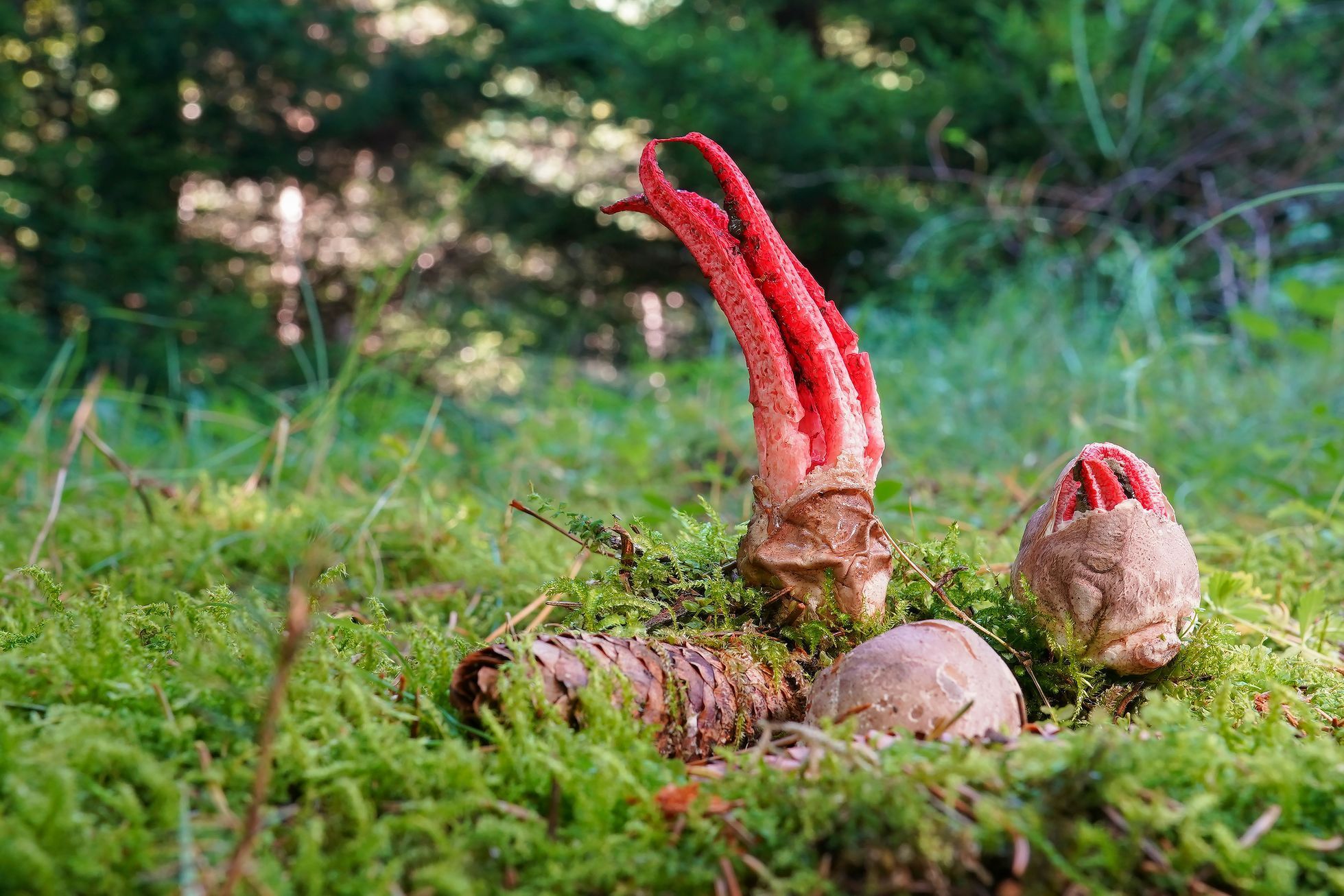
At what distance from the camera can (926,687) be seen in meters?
1.48

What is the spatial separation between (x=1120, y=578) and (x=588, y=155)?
11408 mm

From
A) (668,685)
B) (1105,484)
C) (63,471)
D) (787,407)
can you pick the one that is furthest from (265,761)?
(63,471)

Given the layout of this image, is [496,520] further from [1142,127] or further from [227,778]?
[1142,127]

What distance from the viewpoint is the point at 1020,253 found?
8875 millimetres

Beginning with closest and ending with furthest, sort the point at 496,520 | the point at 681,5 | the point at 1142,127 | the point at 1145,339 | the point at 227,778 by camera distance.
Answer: the point at 227,778 < the point at 496,520 < the point at 1145,339 < the point at 1142,127 < the point at 681,5

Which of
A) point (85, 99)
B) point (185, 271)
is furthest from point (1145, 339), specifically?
point (85, 99)

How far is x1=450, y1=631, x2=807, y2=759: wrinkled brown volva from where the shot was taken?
1.50 m

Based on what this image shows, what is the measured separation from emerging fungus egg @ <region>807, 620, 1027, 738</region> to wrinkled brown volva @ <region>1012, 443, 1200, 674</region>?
269 mm

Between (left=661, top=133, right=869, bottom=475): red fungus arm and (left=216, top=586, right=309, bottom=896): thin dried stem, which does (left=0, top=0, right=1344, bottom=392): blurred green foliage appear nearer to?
(left=661, top=133, right=869, bottom=475): red fungus arm

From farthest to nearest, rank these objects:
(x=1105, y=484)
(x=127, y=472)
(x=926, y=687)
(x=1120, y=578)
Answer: (x=127, y=472), (x=1105, y=484), (x=1120, y=578), (x=926, y=687)

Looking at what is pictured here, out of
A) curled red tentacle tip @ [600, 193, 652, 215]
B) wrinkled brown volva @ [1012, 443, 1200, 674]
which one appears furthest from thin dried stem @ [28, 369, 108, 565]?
wrinkled brown volva @ [1012, 443, 1200, 674]

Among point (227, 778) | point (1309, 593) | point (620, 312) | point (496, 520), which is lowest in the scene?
point (620, 312)

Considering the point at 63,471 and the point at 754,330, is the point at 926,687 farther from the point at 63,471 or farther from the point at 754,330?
the point at 63,471

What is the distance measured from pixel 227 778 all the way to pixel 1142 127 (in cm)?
948
